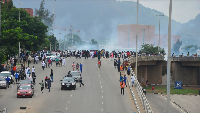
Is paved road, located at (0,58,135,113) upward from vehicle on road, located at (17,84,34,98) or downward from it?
downward

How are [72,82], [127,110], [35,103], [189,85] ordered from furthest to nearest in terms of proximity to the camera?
[189,85], [72,82], [35,103], [127,110]

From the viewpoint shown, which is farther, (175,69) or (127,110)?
(175,69)

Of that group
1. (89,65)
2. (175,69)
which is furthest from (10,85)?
(175,69)

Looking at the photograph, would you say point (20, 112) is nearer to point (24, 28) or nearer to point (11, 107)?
point (11, 107)

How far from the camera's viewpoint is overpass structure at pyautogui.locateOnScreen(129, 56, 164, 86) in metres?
88.3

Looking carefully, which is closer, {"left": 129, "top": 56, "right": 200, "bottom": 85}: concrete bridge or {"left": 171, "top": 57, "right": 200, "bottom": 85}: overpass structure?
{"left": 129, "top": 56, "right": 200, "bottom": 85}: concrete bridge

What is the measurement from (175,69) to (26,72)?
56502 mm

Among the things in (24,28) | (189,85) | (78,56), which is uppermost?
(24,28)

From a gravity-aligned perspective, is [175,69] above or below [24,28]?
below

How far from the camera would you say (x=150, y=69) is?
99562 mm

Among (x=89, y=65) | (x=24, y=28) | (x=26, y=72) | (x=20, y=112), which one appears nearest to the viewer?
(x=20, y=112)

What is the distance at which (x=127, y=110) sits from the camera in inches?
1154

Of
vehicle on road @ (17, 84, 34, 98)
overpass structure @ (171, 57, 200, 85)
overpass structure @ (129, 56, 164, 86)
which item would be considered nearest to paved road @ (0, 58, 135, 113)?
vehicle on road @ (17, 84, 34, 98)

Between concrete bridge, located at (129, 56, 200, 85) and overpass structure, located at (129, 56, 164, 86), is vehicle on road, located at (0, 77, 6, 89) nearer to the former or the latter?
overpass structure, located at (129, 56, 164, 86)
